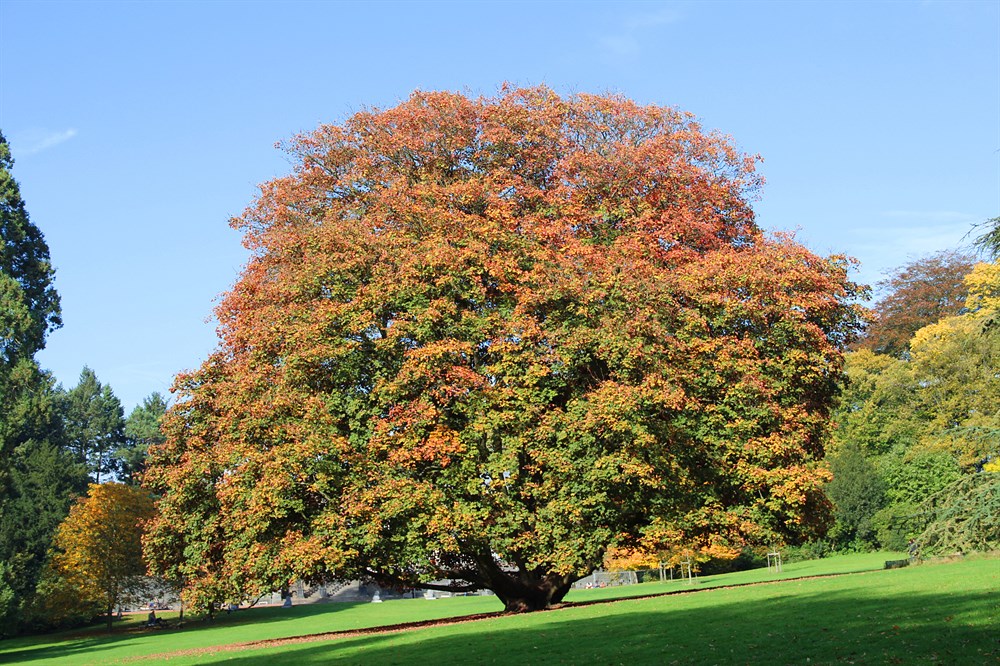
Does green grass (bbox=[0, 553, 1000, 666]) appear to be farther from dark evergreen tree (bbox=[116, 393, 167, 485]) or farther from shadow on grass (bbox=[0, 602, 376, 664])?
dark evergreen tree (bbox=[116, 393, 167, 485])

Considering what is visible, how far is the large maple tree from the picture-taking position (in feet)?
81.5

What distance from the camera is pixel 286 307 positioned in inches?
1094

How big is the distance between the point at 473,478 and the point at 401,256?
6.75m

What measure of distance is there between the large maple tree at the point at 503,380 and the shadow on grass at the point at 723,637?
9.21 feet

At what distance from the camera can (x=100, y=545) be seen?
52.0 m

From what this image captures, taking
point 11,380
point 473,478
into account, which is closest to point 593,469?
point 473,478

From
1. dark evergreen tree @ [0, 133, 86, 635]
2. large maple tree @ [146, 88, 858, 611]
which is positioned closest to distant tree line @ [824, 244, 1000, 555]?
large maple tree @ [146, 88, 858, 611]

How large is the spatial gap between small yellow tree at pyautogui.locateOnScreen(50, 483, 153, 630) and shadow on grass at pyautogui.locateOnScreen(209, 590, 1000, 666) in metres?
31.7

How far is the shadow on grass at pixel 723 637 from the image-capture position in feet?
40.8

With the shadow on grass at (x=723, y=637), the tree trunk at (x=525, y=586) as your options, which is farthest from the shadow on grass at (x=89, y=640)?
the shadow on grass at (x=723, y=637)

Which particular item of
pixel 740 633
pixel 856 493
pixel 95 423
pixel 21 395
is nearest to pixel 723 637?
pixel 740 633

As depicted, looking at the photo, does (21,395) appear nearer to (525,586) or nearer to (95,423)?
(525,586)

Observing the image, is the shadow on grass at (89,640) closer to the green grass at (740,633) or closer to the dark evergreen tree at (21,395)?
the dark evergreen tree at (21,395)

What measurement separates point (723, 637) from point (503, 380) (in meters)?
11.7
